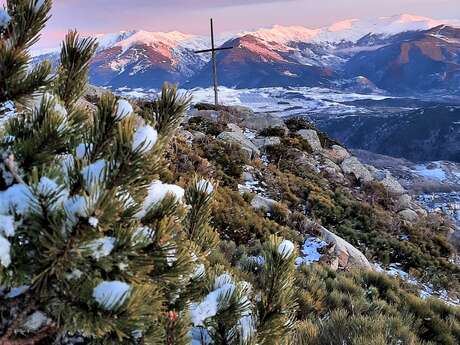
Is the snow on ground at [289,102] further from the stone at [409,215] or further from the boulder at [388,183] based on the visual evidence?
the stone at [409,215]

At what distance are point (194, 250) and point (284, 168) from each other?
16365 millimetres

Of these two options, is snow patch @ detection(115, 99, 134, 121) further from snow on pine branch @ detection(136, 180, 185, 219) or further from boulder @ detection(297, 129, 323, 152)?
boulder @ detection(297, 129, 323, 152)

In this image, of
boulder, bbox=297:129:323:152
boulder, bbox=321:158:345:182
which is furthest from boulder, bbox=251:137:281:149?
boulder, bbox=321:158:345:182

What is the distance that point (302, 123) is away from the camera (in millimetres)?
24953

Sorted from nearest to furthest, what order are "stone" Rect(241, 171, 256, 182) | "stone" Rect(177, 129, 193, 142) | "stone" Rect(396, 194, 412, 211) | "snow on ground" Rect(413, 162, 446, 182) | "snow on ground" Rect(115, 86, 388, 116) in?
"stone" Rect(241, 171, 256, 182), "stone" Rect(177, 129, 193, 142), "stone" Rect(396, 194, 412, 211), "snow on ground" Rect(413, 162, 446, 182), "snow on ground" Rect(115, 86, 388, 116)

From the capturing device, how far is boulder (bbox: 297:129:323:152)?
21.9 meters

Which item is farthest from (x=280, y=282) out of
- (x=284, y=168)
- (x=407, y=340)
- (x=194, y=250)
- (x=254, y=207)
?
(x=284, y=168)

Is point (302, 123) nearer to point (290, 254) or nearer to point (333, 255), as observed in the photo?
point (333, 255)

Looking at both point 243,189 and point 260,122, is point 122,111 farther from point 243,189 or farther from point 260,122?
point 260,122

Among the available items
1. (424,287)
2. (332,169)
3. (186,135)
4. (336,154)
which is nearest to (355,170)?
(332,169)

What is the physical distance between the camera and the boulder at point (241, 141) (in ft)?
55.9

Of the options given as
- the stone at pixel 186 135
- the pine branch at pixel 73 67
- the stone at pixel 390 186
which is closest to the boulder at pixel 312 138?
the stone at pixel 390 186

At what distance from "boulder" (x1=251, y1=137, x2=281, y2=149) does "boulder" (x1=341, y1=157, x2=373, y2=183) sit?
335 centimetres

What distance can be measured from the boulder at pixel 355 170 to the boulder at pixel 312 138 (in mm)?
1451
